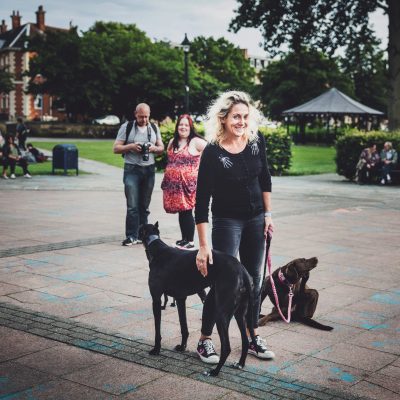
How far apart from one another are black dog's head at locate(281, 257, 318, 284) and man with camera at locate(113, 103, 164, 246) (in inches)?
160

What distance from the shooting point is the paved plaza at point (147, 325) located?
13.4 feet

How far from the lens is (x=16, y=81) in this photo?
265 ft

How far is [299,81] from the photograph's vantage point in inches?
2491

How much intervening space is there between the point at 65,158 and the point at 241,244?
17.7 metres

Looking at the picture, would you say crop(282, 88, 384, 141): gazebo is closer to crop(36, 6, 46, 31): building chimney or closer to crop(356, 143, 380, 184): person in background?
crop(356, 143, 380, 184): person in background

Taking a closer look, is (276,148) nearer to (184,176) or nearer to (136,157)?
(136,157)

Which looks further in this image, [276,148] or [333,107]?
[333,107]

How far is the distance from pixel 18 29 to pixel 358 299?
90630 millimetres

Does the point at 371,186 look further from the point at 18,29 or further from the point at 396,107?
the point at 18,29

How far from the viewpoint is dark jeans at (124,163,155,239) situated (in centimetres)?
922

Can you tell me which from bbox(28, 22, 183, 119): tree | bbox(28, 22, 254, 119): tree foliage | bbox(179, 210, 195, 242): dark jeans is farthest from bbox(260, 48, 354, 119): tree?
bbox(179, 210, 195, 242): dark jeans

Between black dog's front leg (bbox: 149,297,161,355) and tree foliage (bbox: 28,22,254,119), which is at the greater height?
tree foliage (bbox: 28,22,254,119)

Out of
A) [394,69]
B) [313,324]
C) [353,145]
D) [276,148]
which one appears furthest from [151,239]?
[394,69]

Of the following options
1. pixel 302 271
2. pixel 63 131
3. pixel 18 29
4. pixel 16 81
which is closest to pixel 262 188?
pixel 302 271
